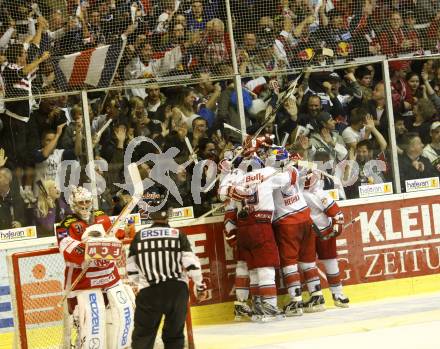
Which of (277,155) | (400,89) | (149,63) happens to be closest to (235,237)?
(277,155)

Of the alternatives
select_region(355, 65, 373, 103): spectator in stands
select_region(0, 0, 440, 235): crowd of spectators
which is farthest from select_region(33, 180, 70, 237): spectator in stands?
select_region(355, 65, 373, 103): spectator in stands

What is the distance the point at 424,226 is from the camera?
11945 millimetres

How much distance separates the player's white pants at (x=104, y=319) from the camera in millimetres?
9031

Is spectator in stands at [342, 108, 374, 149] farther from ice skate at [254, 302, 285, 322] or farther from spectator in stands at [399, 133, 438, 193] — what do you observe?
ice skate at [254, 302, 285, 322]

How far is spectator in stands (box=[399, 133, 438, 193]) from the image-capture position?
12.0 metres

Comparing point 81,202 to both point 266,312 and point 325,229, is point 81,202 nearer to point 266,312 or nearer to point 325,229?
point 266,312

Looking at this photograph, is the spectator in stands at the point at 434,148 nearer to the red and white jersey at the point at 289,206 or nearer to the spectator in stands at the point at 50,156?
the red and white jersey at the point at 289,206

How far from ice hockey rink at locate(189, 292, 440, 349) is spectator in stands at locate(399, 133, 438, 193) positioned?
1.28 m

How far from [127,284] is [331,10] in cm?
396

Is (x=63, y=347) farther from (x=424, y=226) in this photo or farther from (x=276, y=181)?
(x=424, y=226)

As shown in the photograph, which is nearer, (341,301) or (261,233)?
(261,233)

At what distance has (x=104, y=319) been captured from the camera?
29.8 ft

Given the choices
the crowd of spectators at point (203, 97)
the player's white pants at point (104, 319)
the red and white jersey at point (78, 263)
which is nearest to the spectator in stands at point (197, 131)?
the crowd of spectators at point (203, 97)

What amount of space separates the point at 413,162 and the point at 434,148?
309 mm
